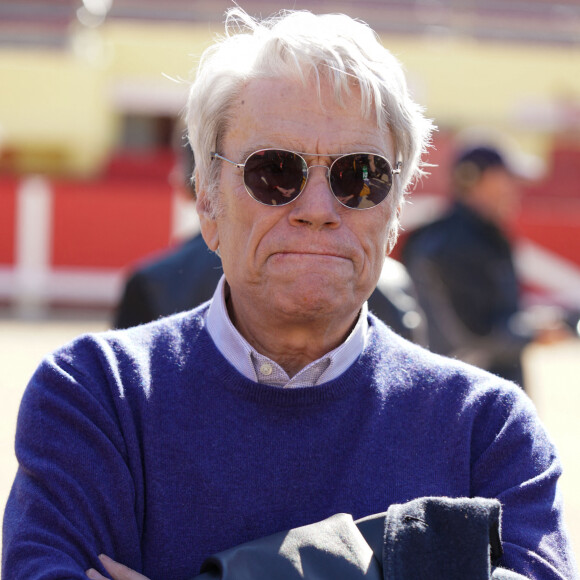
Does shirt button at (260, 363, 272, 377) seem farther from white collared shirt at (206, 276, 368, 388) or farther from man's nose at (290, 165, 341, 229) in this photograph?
man's nose at (290, 165, 341, 229)

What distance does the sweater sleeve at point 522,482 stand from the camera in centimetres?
168

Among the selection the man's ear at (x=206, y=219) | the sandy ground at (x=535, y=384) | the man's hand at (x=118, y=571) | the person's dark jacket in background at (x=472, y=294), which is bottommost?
the sandy ground at (x=535, y=384)

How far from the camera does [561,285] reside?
15719 millimetres

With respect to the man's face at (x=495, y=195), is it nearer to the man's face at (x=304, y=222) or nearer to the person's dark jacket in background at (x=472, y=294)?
the person's dark jacket in background at (x=472, y=294)

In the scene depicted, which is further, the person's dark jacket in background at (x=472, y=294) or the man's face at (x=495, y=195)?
the man's face at (x=495, y=195)

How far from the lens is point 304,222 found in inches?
69.0

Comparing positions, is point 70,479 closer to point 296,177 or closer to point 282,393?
point 282,393

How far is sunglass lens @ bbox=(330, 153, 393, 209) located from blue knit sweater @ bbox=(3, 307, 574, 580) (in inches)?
11.6

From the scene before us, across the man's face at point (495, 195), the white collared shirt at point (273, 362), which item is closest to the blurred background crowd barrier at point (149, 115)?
the man's face at point (495, 195)

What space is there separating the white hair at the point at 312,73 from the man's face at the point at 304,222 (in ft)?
0.08

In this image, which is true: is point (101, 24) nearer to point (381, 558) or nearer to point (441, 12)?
point (441, 12)

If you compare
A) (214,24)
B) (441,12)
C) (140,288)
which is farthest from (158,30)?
(140,288)

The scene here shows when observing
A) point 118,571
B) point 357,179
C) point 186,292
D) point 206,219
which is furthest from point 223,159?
point 186,292

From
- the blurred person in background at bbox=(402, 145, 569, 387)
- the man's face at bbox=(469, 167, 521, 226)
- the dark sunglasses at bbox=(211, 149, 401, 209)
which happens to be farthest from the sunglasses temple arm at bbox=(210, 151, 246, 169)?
the man's face at bbox=(469, 167, 521, 226)
